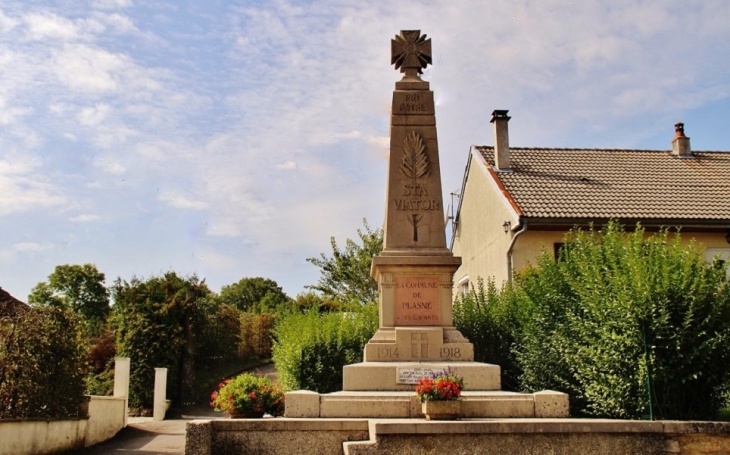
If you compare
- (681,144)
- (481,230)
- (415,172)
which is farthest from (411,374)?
(681,144)

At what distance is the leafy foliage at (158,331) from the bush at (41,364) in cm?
682

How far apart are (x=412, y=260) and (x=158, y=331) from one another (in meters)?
13.8

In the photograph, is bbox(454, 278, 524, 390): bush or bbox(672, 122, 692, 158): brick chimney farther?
bbox(672, 122, 692, 158): brick chimney

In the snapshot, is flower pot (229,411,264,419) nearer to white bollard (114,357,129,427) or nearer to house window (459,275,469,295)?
white bollard (114,357,129,427)

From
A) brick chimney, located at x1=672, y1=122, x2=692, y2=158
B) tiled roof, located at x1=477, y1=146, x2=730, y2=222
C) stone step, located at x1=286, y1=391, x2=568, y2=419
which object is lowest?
stone step, located at x1=286, y1=391, x2=568, y2=419

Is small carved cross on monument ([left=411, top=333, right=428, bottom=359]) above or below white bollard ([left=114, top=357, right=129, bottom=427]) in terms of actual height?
above

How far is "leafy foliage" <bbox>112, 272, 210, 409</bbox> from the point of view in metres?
Answer: 21.4

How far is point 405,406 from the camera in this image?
865cm

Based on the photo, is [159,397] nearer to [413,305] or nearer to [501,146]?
[413,305]

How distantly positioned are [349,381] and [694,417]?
16.8ft

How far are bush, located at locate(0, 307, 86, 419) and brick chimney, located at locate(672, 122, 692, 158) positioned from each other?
19.3 m

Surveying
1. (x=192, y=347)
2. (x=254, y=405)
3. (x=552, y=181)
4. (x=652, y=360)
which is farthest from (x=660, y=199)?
(x=192, y=347)

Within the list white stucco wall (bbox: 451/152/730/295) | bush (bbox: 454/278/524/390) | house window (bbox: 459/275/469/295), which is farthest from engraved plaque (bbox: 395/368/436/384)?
house window (bbox: 459/275/469/295)

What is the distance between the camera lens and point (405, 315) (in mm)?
10836
